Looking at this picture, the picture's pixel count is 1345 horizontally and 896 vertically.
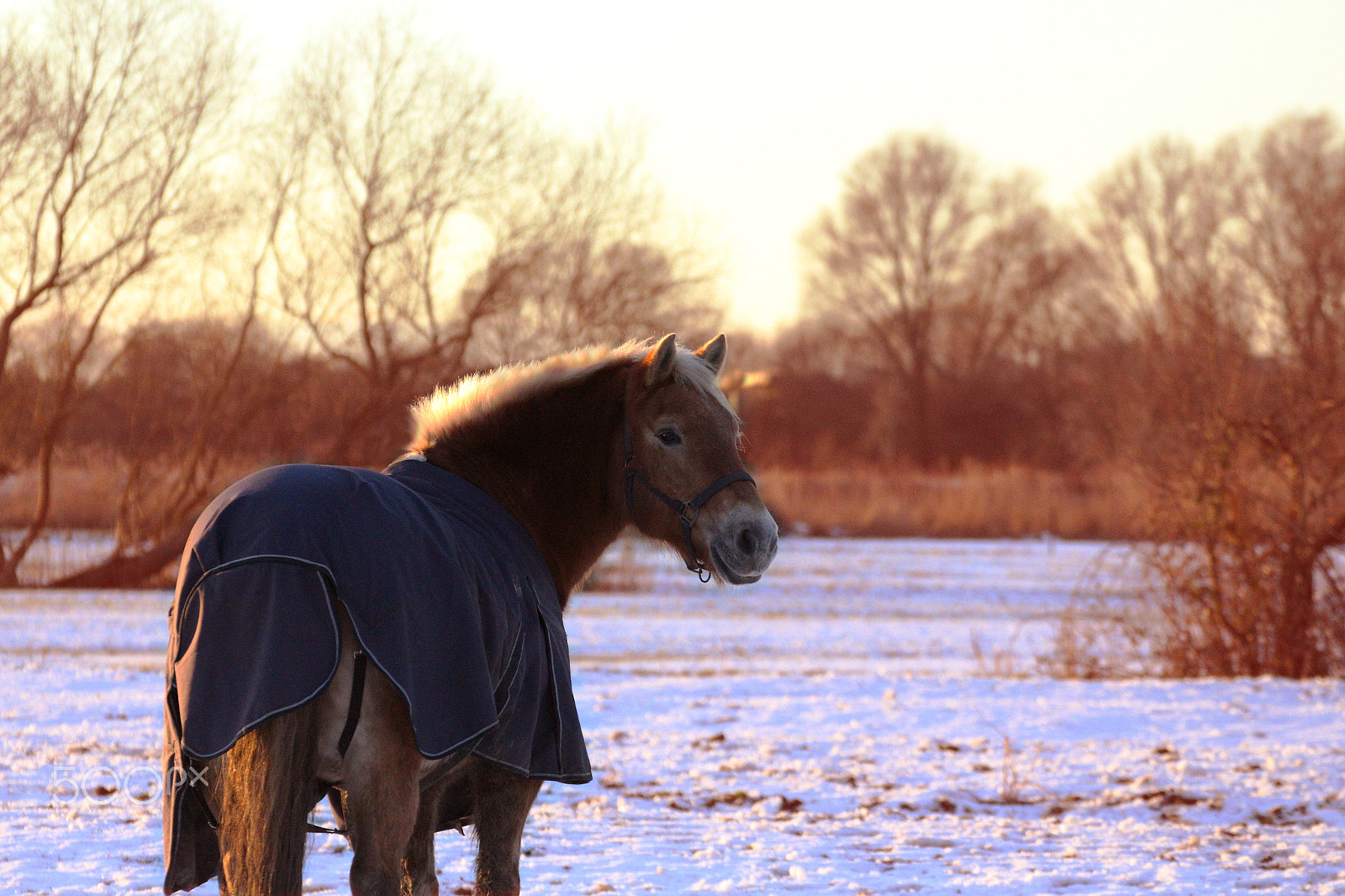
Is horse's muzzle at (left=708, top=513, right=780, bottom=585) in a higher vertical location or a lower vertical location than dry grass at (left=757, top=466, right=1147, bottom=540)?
lower

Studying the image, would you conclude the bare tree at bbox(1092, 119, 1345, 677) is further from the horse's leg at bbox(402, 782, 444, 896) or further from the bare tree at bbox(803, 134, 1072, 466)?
the bare tree at bbox(803, 134, 1072, 466)

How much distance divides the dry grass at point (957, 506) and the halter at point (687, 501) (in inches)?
1072

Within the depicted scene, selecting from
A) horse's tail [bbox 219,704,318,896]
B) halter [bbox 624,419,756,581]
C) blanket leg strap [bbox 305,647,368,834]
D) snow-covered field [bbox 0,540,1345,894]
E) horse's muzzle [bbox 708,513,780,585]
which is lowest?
snow-covered field [bbox 0,540,1345,894]

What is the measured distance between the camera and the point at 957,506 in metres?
33.2

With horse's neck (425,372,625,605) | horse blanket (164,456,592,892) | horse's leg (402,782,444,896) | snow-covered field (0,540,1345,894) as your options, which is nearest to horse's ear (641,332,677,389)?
horse's neck (425,372,625,605)

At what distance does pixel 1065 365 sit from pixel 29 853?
51248 millimetres

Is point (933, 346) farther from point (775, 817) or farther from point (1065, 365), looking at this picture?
point (775, 817)

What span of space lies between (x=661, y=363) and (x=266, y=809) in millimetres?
1772

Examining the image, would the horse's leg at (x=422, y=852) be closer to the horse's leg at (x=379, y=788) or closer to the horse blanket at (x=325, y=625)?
the horse blanket at (x=325, y=625)

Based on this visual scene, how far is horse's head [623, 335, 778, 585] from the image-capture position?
3877 mm

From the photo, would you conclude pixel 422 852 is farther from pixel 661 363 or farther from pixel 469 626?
pixel 661 363

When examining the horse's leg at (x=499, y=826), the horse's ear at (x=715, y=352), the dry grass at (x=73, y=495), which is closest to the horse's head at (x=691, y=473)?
the horse's ear at (x=715, y=352)

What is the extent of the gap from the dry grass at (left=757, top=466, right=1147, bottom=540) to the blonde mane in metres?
27.2

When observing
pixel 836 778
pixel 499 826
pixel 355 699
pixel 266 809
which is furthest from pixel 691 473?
pixel 836 778
